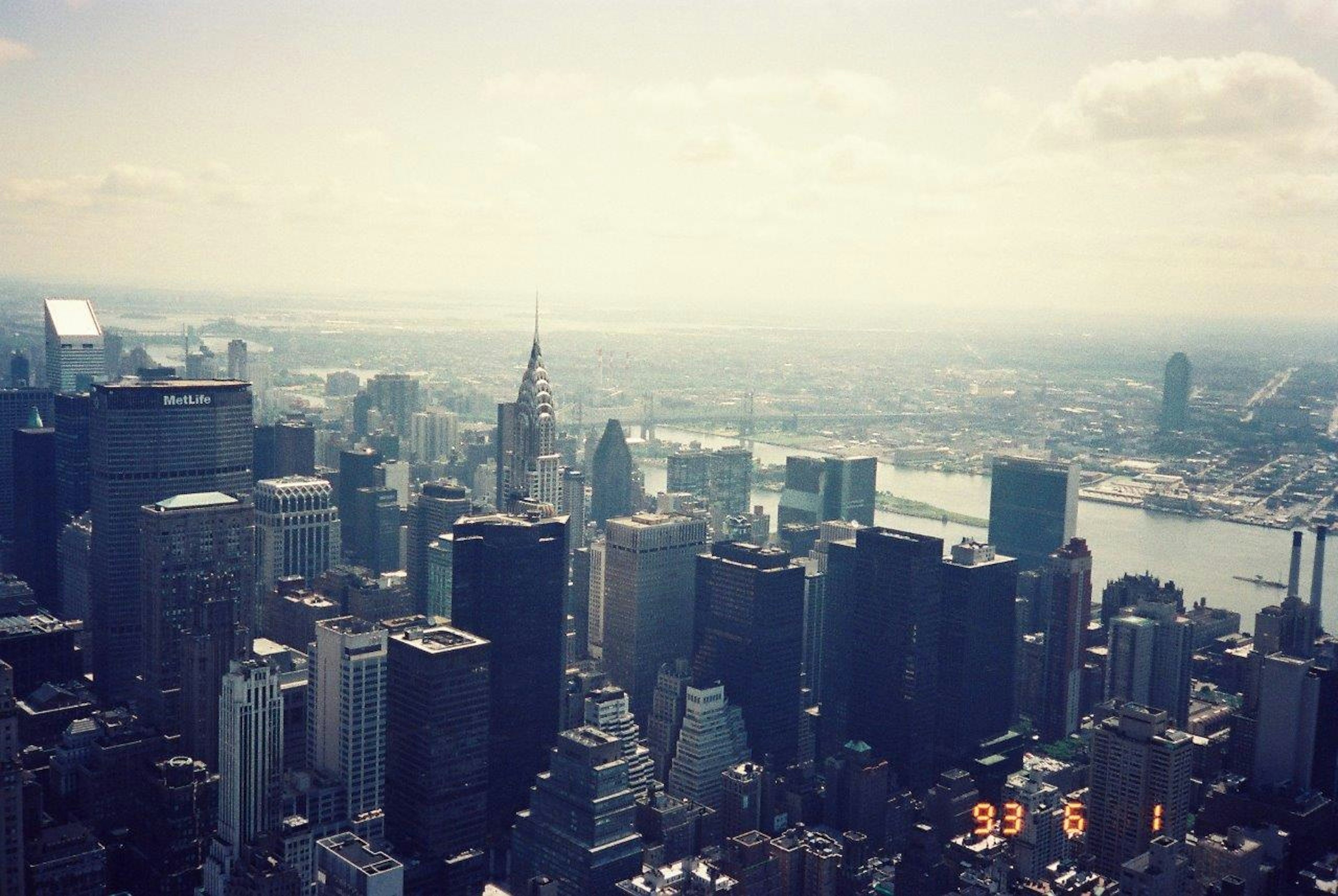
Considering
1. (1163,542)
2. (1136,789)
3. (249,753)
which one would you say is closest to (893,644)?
(1163,542)

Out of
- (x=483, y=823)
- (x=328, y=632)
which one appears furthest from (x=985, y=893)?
(x=328, y=632)

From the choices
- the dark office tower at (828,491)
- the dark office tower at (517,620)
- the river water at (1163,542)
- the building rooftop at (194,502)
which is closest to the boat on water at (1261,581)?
the river water at (1163,542)

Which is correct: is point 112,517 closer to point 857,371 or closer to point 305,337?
point 305,337

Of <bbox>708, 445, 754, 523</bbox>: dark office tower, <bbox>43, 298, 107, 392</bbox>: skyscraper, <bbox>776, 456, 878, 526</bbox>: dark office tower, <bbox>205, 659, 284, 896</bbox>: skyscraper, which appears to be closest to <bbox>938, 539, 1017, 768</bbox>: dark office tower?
<bbox>776, 456, 878, 526</bbox>: dark office tower

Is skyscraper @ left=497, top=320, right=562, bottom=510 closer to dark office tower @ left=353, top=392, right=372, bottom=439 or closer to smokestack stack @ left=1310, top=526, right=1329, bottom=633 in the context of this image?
dark office tower @ left=353, top=392, right=372, bottom=439

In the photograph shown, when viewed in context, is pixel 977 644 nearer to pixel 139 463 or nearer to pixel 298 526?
pixel 298 526

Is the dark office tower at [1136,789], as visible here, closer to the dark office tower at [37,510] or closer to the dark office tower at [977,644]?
the dark office tower at [977,644]
